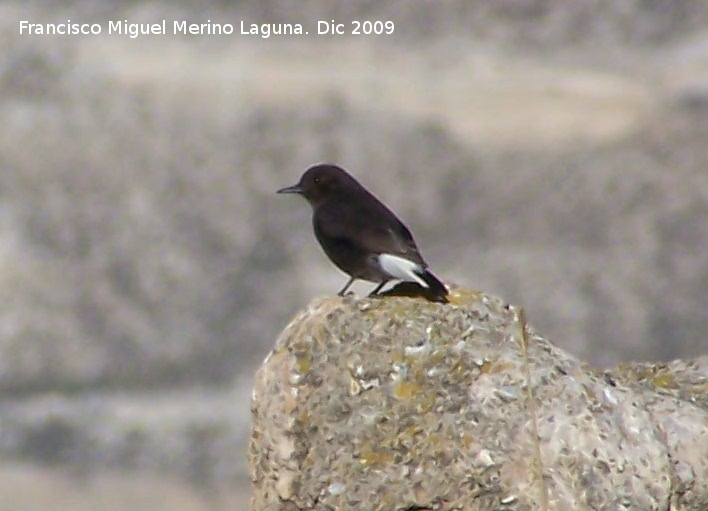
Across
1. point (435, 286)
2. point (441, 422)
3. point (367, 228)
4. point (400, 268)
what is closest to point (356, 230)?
point (367, 228)

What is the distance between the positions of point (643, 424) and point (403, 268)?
1.39m

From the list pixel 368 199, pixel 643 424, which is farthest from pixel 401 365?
pixel 368 199

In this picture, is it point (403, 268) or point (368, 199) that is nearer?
point (403, 268)

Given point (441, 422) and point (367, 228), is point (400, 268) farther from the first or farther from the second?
point (441, 422)

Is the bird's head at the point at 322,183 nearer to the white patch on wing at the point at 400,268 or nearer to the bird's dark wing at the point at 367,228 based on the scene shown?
the bird's dark wing at the point at 367,228

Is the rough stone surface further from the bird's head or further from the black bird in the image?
the bird's head

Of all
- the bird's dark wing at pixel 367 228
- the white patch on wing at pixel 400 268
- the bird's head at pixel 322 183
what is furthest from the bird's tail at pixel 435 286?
the bird's head at pixel 322 183

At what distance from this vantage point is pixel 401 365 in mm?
5723

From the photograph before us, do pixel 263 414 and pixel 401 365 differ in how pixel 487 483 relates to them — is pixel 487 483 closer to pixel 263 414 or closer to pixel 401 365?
pixel 401 365

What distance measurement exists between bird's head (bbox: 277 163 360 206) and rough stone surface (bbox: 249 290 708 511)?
5.04ft

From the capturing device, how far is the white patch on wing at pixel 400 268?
6389 mm

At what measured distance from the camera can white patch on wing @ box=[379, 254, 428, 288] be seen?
639cm

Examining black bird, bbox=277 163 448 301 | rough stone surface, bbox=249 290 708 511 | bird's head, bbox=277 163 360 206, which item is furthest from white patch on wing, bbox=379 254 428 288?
bird's head, bbox=277 163 360 206

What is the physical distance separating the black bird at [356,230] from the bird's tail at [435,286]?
8cm
